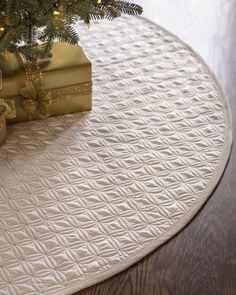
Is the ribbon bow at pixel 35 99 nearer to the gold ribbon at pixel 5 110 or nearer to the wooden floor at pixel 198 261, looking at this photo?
the gold ribbon at pixel 5 110

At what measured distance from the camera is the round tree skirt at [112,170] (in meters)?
1.62

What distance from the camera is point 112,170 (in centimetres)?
190

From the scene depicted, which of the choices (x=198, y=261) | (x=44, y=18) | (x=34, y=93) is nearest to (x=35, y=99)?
(x=34, y=93)

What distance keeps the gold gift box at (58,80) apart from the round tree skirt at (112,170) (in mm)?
51

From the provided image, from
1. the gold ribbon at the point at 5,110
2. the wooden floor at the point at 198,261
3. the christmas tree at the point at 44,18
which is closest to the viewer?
the wooden floor at the point at 198,261

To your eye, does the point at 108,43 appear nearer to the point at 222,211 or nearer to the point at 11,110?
the point at 11,110

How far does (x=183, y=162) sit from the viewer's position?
1930 mm

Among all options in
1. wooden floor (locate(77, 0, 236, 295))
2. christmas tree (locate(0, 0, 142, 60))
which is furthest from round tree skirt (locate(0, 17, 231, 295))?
christmas tree (locate(0, 0, 142, 60))

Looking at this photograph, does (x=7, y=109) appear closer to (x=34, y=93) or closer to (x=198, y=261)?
(x=34, y=93)

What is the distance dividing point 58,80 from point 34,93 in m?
0.09

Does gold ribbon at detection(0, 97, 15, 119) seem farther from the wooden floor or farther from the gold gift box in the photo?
the wooden floor

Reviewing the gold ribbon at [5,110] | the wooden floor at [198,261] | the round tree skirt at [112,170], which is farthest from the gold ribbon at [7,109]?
the wooden floor at [198,261]

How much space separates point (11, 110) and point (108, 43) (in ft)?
2.23

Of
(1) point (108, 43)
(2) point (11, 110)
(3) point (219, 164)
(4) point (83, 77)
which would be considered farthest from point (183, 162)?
(1) point (108, 43)
